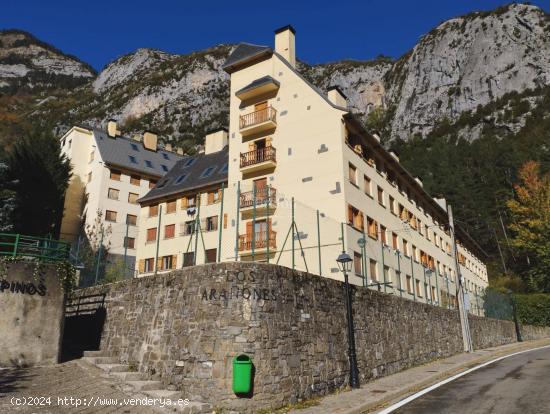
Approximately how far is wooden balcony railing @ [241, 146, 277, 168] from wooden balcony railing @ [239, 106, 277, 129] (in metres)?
1.92

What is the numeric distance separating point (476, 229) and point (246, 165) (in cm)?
4828

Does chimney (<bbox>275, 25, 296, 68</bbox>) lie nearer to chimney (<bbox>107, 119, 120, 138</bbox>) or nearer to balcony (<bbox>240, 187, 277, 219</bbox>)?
balcony (<bbox>240, 187, 277, 219</bbox>)

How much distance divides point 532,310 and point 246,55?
3340 cm

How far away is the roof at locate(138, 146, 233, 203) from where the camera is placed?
38831 mm

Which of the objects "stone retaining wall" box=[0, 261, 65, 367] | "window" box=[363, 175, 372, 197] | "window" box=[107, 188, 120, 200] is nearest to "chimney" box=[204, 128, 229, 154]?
"window" box=[107, 188, 120, 200]

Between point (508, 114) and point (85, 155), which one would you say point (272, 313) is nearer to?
point (85, 155)

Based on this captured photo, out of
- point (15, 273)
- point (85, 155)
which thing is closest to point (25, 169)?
point (85, 155)

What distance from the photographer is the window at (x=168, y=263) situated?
748 inches

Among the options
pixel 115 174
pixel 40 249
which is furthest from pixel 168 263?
pixel 115 174

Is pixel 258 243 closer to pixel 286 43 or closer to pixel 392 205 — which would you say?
pixel 392 205

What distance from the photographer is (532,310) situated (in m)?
41.8

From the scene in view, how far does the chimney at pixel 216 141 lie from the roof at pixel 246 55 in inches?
495

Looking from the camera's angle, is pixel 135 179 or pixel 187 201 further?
pixel 135 179

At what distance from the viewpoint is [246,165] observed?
31.8 metres
